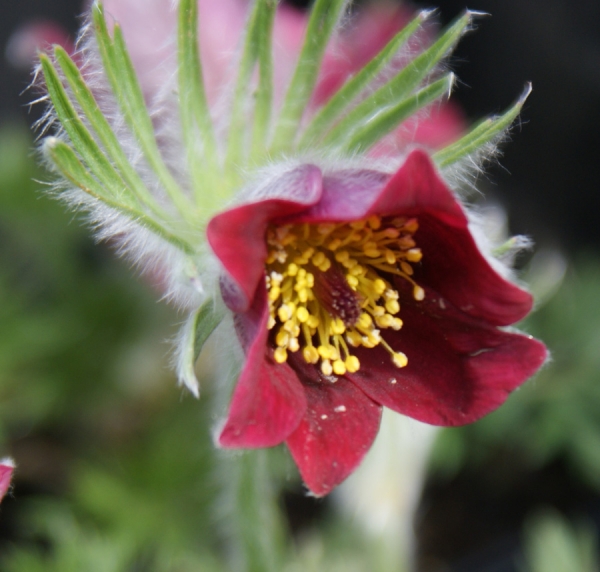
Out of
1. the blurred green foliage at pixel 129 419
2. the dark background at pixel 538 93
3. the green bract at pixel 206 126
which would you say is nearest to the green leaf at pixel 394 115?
the green bract at pixel 206 126

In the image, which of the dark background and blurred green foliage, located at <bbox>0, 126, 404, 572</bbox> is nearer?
blurred green foliage, located at <bbox>0, 126, 404, 572</bbox>

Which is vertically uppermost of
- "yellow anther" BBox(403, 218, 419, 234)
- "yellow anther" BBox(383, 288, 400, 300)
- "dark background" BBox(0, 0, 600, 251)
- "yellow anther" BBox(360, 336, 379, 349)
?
"yellow anther" BBox(403, 218, 419, 234)

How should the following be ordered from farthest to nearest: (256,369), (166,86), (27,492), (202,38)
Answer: (27,492)
(202,38)
(166,86)
(256,369)

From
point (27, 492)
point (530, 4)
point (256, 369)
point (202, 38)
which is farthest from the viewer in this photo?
point (530, 4)

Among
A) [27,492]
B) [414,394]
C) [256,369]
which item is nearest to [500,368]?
[414,394]

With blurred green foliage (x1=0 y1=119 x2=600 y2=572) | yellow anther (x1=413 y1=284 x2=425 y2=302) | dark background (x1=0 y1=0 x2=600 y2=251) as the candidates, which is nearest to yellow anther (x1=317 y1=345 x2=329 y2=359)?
yellow anther (x1=413 y1=284 x2=425 y2=302)

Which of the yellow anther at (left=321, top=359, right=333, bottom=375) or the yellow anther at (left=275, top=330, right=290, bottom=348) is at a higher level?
the yellow anther at (left=275, top=330, right=290, bottom=348)

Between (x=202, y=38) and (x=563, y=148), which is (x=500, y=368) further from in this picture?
(x=563, y=148)

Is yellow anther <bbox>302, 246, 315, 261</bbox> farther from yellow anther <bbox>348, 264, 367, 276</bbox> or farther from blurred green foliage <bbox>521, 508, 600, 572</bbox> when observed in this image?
blurred green foliage <bbox>521, 508, 600, 572</bbox>
